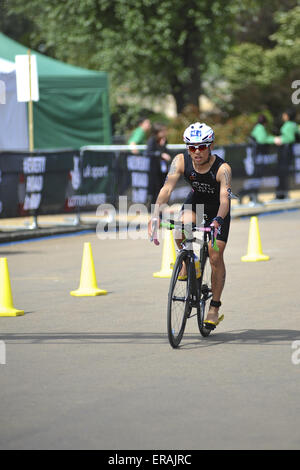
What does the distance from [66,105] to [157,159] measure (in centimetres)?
411

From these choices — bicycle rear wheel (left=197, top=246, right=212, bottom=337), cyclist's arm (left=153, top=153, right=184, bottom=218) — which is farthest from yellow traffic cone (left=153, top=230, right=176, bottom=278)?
cyclist's arm (left=153, top=153, right=184, bottom=218)

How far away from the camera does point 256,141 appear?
24.2m

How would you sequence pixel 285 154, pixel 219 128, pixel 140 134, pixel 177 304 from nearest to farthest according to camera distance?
pixel 177 304 < pixel 140 134 < pixel 285 154 < pixel 219 128

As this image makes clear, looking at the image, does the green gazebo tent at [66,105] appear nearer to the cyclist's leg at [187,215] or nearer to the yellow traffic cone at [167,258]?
the yellow traffic cone at [167,258]

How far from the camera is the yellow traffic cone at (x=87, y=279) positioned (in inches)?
444

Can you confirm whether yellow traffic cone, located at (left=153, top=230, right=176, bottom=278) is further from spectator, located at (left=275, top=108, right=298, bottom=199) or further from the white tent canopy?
spectator, located at (left=275, top=108, right=298, bottom=199)

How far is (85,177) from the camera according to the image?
64.5 ft

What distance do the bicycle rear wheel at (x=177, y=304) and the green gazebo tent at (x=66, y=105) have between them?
15.6m

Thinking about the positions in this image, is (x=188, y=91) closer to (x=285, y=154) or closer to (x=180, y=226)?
(x=285, y=154)

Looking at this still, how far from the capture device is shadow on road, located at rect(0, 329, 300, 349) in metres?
8.47
